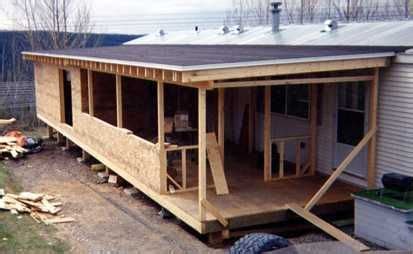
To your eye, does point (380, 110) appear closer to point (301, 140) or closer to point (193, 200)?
point (301, 140)

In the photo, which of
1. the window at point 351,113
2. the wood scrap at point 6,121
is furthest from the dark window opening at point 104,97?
the wood scrap at point 6,121

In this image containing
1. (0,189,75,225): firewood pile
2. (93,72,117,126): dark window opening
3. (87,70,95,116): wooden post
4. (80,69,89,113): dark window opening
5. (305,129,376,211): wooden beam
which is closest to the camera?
(305,129,376,211): wooden beam

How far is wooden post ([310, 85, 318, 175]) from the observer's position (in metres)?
9.65

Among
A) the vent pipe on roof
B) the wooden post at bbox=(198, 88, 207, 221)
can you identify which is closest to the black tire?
the wooden post at bbox=(198, 88, 207, 221)

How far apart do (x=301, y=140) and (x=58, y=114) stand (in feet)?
25.9

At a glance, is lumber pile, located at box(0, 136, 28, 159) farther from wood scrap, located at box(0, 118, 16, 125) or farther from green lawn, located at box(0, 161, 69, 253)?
green lawn, located at box(0, 161, 69, 253)

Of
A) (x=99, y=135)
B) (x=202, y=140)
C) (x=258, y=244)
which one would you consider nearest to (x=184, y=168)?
(x=202, y=140)

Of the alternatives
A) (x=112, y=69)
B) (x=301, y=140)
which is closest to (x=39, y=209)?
(x=112, y=69)

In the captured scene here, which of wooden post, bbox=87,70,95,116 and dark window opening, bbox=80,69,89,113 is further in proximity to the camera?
dark window opening, bbox=80,69,89,113

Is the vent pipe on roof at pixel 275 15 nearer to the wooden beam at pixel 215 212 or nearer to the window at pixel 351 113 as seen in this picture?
the window at pixel 351 113

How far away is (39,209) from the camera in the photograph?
9352 mm

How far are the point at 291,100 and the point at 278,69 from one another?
3.66 meters

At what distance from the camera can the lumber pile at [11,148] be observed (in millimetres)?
14234

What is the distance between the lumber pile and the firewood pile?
14.1 feet
